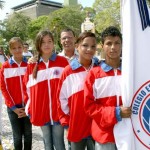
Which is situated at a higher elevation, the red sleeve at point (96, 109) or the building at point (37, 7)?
the building at point (37, 7)

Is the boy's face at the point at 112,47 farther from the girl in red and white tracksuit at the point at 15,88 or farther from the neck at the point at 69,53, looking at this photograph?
the girl in red and white tracksuit at the point at 15,88

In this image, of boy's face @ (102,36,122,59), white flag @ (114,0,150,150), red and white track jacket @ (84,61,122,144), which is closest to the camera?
white flag @ (114,0,150,150)

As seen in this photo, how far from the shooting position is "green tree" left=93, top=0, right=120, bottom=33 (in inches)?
1364

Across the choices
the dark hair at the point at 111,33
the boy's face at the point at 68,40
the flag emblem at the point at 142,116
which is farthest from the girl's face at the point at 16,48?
the flag emblem at the point at 142,116

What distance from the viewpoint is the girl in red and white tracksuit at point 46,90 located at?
3.32 meters

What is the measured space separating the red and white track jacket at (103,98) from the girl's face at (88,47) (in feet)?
1.36

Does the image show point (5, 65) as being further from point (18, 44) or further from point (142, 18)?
point (142, 18)

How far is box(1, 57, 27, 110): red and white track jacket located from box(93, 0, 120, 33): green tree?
29.9 meters

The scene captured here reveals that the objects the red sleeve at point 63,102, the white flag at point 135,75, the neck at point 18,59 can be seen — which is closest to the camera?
the white flag at point 135,75

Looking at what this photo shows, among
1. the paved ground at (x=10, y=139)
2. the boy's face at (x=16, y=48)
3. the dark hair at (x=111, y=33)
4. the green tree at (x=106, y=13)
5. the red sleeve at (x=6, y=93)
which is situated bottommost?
the paved ground at (x=10, y=139)

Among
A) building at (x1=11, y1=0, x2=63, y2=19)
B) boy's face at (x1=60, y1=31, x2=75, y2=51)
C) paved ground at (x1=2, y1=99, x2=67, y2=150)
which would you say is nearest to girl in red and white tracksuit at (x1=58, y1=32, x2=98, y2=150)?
boy's face at (x1=60, y1=31, x2=75, y2=51)

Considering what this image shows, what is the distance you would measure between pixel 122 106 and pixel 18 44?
2.28 metres

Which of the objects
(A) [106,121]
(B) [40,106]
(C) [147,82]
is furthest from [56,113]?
(C) [147,82]

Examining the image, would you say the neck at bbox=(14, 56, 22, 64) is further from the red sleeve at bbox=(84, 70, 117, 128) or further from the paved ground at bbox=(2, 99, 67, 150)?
the red sleeve at bbox=(84, 70, 117, 128)
